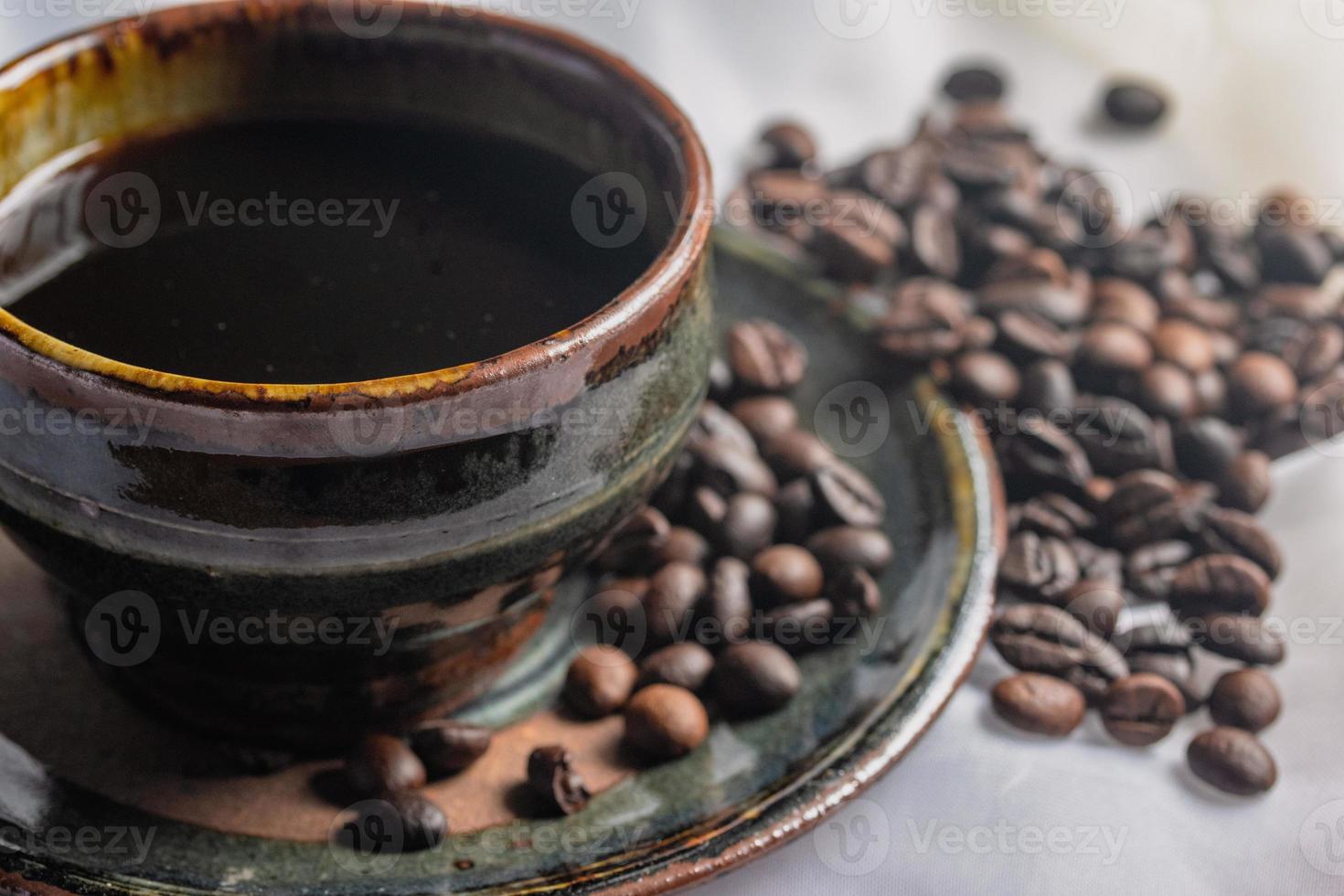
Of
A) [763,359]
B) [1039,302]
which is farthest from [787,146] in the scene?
[763,359]

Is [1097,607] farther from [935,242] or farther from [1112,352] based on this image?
[935,242]

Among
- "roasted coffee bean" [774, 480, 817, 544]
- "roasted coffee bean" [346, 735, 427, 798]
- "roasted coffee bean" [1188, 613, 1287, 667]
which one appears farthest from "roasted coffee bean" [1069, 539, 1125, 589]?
"roasted coffee bean" [346, 735, 427, 798]

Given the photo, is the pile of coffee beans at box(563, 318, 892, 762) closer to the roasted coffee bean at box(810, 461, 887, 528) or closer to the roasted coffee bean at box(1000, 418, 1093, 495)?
the roasted coffee bean at box(810, 461, 887, 528)

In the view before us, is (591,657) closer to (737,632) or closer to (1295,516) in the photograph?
(737,632)

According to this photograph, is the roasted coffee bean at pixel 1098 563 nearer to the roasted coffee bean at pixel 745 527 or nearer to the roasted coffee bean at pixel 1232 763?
the roasted coffee bean at pixel 1232 763

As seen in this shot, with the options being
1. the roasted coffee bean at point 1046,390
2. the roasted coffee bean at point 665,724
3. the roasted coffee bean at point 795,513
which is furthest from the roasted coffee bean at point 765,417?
the roasted coffee bean at point 665,724

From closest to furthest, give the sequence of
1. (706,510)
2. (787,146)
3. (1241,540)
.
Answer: (706,510)
(1241,540)
(787,146)
